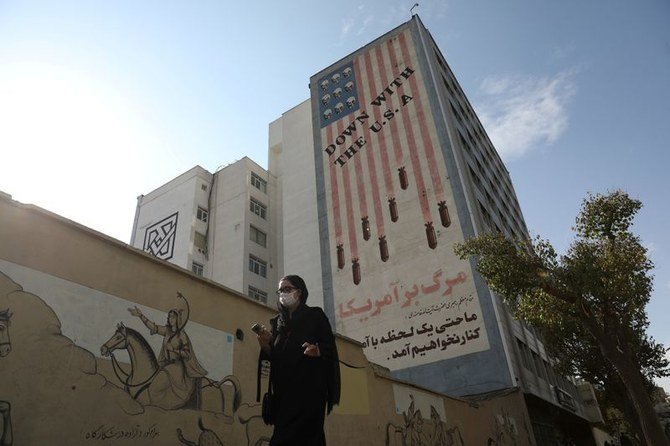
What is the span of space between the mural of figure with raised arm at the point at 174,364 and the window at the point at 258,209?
2906 centimetres

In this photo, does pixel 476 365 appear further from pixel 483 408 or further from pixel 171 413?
pixel 171 413

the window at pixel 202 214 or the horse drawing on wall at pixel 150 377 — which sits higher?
the window at pixel 202 214

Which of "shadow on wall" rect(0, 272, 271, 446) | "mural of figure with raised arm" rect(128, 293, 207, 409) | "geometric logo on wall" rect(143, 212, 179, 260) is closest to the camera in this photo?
"shadow on wall" rect(0, 272, 271, 446)

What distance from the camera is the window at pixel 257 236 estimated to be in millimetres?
34353

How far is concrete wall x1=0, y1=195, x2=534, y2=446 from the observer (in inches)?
192

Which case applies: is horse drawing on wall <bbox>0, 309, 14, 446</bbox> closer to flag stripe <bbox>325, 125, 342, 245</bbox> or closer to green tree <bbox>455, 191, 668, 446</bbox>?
green tree <bbox>455, 191, 668, 446</bbox>

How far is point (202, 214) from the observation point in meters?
36.7

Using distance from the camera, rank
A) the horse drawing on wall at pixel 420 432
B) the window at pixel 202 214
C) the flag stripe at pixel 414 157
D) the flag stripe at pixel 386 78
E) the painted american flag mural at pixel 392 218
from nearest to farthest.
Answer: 1. the horse drawing on wall at pixel 420 432
2. the painted american flag mural at pixel 392 218
3. the flag stripe at pixel 414 157
4. the flag stripe at pixel 386 78
5. the window at pixel 202 214

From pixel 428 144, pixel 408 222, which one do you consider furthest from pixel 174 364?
pixel 428 144

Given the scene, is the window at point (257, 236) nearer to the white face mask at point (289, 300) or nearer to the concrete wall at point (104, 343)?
the concrete wall at point (104, 343)

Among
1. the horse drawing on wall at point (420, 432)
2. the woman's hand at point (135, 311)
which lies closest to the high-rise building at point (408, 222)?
the horse drawing on wall at point (420, 432)

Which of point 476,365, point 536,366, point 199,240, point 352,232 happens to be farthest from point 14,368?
point 199,240

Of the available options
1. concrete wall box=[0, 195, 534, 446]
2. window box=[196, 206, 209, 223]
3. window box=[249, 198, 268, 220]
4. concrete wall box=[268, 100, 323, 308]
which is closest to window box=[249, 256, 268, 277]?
concrete wall box=[268, 100, 323, 308]

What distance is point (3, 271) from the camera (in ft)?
16.2
